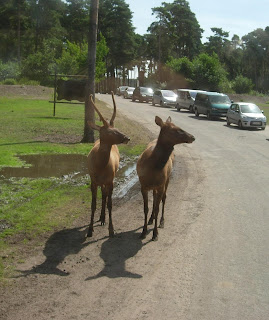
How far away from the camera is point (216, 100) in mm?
33000

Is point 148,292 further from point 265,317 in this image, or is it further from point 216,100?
point 216,100

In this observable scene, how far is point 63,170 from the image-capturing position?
12984 millimetres

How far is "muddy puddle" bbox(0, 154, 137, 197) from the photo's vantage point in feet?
38.8

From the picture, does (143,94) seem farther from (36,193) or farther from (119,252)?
(119,252)

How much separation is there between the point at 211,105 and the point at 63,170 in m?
21.2

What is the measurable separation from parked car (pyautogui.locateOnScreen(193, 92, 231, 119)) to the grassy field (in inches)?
477

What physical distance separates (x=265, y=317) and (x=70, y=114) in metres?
24.7

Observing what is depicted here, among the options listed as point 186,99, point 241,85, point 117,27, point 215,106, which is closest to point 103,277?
point 215,106

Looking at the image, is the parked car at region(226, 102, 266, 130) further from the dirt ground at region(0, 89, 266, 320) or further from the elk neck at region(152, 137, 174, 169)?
the elk neck at region(152, 137, 174, 169)

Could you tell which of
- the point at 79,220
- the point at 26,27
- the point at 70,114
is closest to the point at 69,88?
the point at 70,114

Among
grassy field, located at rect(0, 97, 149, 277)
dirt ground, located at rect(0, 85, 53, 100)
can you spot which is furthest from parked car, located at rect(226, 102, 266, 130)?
dirt ground, located at rect(0, 85, 53, 100)

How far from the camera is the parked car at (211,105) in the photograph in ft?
105

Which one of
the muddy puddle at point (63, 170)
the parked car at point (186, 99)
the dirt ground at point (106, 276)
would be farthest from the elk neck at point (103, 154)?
the parked car at point (186, 99)

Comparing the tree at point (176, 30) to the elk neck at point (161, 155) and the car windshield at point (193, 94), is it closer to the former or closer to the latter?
the car windshield at point (193, 94)
